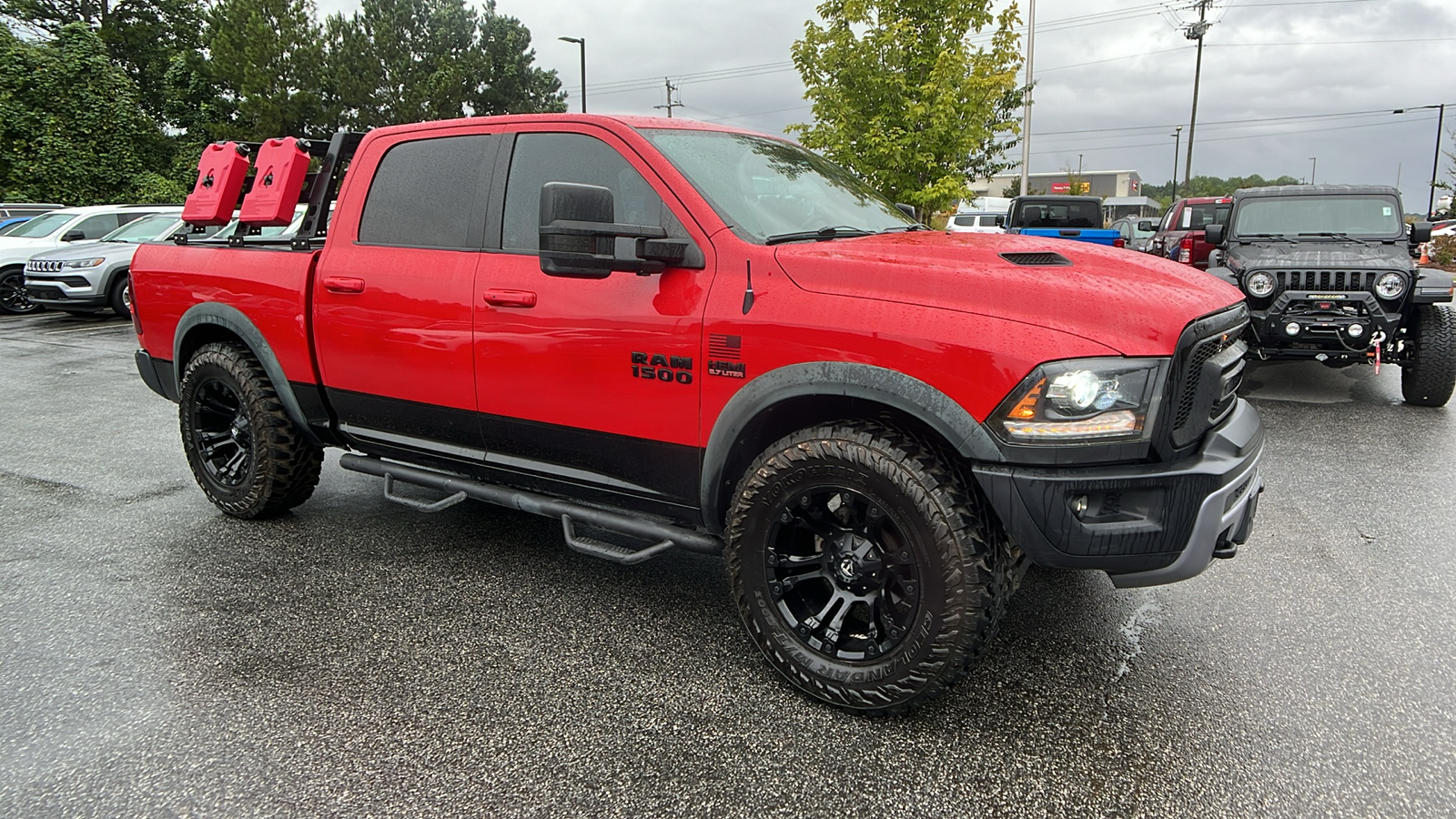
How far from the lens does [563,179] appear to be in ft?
11.1

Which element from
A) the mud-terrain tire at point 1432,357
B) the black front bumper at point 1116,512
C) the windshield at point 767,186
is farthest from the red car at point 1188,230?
the black front bumper at point 1116,512

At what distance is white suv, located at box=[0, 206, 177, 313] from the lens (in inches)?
571

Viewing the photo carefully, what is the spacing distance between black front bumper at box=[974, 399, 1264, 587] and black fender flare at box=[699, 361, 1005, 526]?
0.11m

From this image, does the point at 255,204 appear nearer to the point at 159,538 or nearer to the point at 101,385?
the point at 159,538

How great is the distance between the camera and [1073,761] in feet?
8.39

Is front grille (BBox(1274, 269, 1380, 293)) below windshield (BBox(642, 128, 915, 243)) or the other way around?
below

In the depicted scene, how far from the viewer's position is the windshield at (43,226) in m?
14.9

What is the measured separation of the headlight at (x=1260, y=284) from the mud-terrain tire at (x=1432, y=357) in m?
1.11

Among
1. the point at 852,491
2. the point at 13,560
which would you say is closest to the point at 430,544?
the point at 13,560

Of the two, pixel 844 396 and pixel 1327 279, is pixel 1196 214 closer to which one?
pixel 1327 279

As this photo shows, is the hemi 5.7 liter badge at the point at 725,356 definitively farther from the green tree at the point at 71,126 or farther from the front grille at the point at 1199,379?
the green tree at the point at 71,126

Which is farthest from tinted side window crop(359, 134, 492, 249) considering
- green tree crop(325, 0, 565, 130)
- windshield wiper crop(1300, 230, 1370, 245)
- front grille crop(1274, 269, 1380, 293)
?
green tree crop(325, 0, 565, 130)

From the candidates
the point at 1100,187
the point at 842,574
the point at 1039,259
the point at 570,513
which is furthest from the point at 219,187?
the point at 1100,187

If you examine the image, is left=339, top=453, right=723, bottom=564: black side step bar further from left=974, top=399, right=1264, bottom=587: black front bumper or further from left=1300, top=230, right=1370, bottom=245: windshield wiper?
left=1300, top=230, right=1370, bottom=245: windshield wiper
